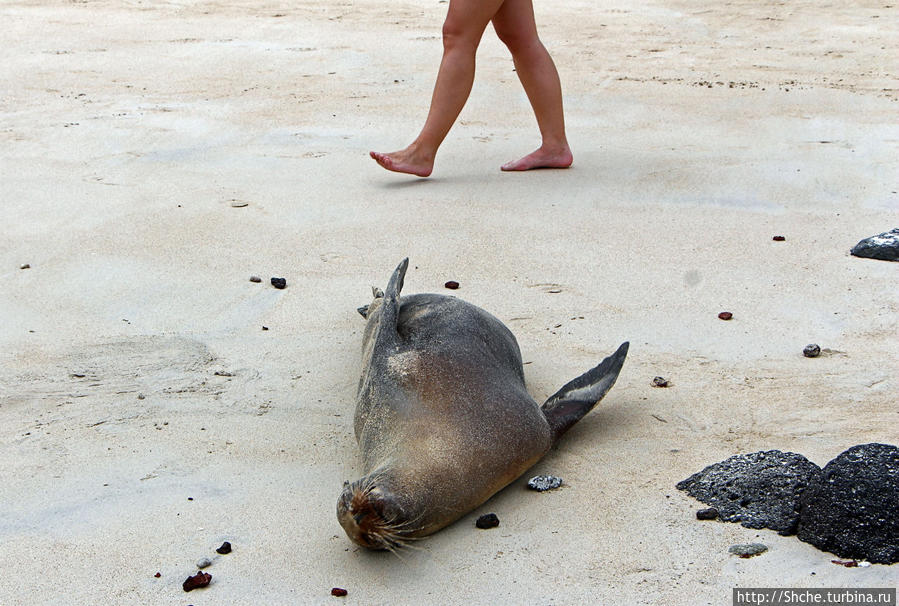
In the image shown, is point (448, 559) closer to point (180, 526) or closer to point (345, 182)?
point (180, 526)

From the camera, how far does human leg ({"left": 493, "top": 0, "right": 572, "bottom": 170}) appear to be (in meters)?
5.48

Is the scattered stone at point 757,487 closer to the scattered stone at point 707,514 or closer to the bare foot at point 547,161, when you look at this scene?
the scattered stone at point 707,514

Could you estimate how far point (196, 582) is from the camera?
2430 mm

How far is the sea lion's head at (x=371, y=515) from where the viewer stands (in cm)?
242

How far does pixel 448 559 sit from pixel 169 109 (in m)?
5.01

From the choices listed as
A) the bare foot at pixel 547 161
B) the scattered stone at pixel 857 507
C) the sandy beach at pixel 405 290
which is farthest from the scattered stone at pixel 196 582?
the bare foot at pixel 547 161

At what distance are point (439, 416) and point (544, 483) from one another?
1.15 feet

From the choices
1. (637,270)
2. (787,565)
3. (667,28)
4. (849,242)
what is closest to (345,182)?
(637,270)

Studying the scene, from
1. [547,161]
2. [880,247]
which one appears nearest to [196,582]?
[880,247]

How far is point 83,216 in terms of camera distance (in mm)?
5039

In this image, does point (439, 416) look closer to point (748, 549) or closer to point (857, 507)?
point (748, 549)

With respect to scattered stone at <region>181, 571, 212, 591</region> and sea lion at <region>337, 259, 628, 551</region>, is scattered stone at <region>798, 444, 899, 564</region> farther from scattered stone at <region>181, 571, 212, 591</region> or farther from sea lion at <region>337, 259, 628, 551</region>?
scattered stone at <region>181, 571, 212, 591</region>

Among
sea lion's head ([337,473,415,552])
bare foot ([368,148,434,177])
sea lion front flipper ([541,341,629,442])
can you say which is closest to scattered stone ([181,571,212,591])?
sea lion's head ([337,473,415,552])

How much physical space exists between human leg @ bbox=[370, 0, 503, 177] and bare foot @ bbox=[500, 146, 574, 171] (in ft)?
1.61
